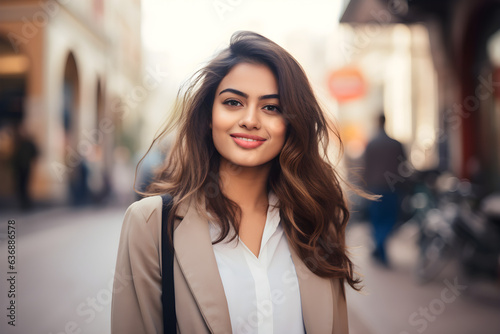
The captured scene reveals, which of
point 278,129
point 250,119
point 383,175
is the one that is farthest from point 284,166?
point 383,175

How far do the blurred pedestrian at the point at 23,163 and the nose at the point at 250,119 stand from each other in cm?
964

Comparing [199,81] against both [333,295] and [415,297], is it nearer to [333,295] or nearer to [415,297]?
[333,295]

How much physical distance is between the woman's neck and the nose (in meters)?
0.25

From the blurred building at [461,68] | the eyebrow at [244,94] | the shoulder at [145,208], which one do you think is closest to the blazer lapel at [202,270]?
the shoulder at [145,208]

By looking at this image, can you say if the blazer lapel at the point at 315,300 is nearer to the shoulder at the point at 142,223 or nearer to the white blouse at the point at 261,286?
the white blouse at the point at 261,286

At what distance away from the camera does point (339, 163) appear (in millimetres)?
2064

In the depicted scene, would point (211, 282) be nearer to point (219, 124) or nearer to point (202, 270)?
point (202, 270)

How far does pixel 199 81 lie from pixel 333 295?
1100 millimetres

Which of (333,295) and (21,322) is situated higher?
(333,295)


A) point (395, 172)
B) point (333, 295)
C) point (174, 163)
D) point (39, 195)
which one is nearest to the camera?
point (333, 295)

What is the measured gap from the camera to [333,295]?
1.66 meters

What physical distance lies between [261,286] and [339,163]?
84 centimetres

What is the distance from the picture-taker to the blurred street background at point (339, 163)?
3.90 meters

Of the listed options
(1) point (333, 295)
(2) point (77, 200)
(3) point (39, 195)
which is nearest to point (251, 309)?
(1) point (333, 295)
